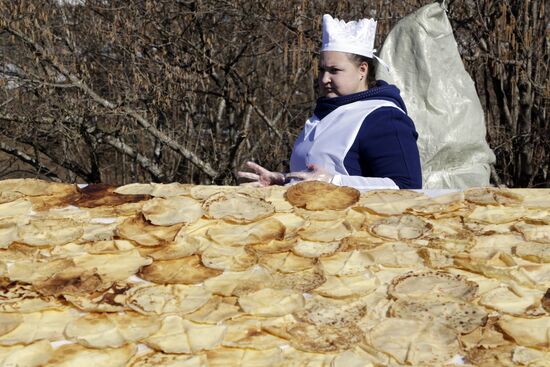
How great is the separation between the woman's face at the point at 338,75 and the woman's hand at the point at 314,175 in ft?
1.34

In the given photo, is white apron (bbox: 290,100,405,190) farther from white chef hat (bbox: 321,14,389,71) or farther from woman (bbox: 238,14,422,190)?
white chef hat (bbox: 321,14,389,71)

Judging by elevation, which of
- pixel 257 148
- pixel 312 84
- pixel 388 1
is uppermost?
pixel 388 1

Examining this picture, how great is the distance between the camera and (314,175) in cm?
210

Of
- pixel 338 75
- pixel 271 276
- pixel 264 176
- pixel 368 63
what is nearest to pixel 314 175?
pixel 264 176

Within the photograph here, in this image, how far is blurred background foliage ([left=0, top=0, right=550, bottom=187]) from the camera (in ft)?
15.8

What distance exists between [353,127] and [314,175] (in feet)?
1.22

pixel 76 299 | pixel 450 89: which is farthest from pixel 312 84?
pixel 76 299

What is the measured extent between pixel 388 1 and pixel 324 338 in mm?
4206

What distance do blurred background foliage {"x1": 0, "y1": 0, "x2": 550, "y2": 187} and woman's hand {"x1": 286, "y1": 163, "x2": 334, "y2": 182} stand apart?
2.39 meters

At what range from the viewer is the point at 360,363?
0.95 metres

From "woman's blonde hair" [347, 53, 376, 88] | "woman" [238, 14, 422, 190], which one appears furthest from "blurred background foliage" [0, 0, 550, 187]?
"woman" [238, 14, 422, 190]

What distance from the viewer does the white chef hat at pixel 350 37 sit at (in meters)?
2.62

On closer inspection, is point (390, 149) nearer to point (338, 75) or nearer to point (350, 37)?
point (338, 75)

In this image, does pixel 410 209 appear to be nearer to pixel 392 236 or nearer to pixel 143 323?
pixel 392 236
